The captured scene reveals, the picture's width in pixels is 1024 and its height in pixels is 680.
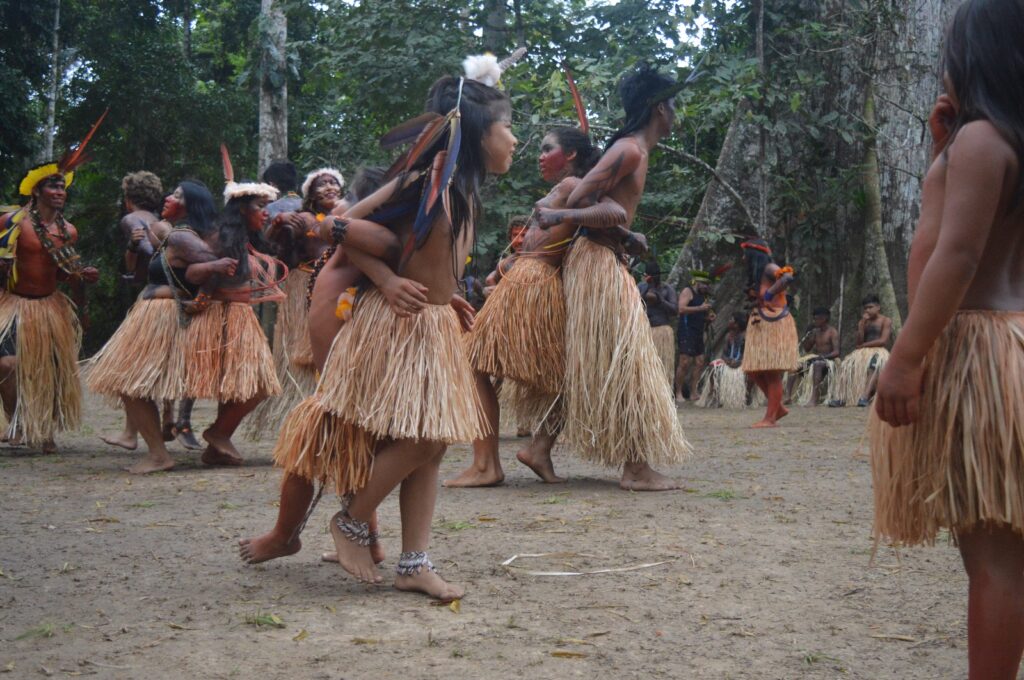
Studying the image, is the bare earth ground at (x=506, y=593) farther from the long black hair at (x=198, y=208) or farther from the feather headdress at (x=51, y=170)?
the feather headdress at (x=51, y=170)

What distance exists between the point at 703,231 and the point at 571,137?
24.7 feet

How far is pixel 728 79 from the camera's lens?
11.3m

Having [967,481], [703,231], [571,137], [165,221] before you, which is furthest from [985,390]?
[703,231]

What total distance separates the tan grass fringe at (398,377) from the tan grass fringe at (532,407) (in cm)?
186

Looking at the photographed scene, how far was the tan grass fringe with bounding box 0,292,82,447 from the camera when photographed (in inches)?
247

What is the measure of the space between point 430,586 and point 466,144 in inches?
47.9

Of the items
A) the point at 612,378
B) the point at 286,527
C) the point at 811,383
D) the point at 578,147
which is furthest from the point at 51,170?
the point at 811,383

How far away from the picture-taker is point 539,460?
512cm

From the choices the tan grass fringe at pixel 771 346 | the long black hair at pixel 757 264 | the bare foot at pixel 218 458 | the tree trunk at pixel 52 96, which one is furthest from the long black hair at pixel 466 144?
the tree trunk at pixel 52 96

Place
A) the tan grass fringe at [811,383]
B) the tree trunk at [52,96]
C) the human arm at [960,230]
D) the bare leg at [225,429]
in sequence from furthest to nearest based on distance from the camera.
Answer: the tree trunk at [52,96], the tan grass fringe at [811,383], the bare leg at [225,429], the human arm at [960,230]

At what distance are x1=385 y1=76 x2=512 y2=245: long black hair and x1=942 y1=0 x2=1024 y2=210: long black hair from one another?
4.68 ft

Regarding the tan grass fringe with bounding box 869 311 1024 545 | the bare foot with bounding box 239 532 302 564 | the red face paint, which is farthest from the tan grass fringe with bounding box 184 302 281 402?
the tan grass fringe with bounding box 869 311 1024 545

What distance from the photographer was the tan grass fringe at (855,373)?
11.3 meters

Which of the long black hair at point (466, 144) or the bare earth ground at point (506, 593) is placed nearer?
the bare earth ground at point (506, 593)
